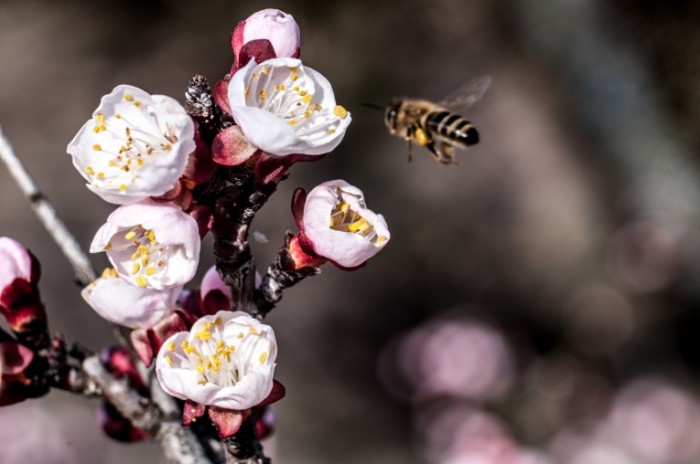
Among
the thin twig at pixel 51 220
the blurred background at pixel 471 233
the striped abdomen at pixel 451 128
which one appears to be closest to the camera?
the thin twig at pixel 51 220

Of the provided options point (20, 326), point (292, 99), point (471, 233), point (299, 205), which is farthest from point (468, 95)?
point (471, 233)

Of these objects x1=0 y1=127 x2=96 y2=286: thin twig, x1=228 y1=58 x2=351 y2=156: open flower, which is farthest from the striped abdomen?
x1=0 y1=127 x2=96 y2=286: thin twig

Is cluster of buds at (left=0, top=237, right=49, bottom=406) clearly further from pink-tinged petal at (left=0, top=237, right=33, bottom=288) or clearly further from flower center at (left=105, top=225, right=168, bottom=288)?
flower center at (left=105, top=225, right=168, bottom=288)

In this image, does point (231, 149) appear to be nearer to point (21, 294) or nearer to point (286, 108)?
point (286, 108)

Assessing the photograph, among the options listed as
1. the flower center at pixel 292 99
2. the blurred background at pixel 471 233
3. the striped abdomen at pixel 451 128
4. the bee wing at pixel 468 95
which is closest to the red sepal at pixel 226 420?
the flower center at pixel 292 99

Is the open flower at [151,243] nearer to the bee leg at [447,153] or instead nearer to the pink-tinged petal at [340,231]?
the pink-tinged petal at [340,231]

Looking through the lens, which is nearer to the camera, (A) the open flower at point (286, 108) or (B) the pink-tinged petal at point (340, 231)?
(A) the open flower at point (286, 108)

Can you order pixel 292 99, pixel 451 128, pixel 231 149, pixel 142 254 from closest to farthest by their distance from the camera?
1. pixel 231 149
2. pixel 142 254
3. pixel 292 99
4. pixel 451 128
